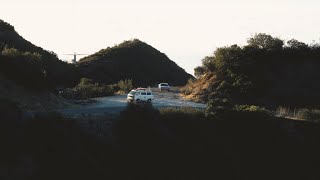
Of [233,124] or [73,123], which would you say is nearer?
[73,123]

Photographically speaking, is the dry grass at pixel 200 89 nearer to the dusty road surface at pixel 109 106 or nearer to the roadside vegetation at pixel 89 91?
the dusty road surface at pixel 109 106

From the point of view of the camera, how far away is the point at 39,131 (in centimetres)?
3066

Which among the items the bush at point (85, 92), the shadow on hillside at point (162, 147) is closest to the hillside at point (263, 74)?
the bush at point (85, 92)

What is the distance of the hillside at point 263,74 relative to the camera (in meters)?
63.6

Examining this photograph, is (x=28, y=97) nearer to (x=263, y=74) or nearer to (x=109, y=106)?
(x=109, y=106)

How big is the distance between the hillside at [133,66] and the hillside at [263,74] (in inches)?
1533

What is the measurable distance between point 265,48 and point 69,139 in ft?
147

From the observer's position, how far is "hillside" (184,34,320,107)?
2502 inches

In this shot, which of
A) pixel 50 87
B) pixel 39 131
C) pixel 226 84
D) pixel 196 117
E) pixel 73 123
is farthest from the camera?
pixel 226 84

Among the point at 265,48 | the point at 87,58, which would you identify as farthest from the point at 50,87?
the point at 87,58

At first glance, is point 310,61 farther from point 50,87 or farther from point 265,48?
point 50,87

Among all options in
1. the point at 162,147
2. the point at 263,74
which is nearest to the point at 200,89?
the point at 263,74

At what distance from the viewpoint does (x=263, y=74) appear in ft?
221

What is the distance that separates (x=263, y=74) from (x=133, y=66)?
55.7m
